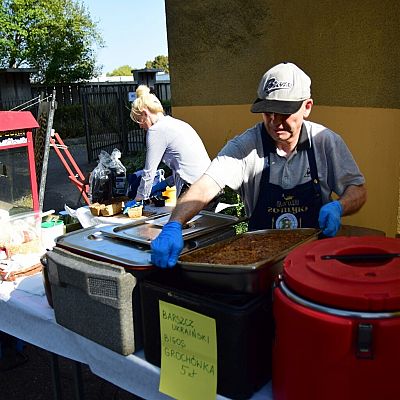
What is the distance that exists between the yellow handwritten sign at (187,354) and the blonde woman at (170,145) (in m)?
2.29

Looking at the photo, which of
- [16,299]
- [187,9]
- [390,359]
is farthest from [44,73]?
[390,359]

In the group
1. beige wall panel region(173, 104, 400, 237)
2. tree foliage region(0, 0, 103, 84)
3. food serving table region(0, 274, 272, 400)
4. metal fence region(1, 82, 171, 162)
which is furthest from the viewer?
tree foliage region(0, 0, 103, 84)

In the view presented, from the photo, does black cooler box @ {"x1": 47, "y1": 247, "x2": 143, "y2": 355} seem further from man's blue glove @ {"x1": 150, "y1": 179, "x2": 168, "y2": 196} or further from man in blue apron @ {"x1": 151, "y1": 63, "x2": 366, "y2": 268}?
man's blue glove @ {"x1": 150, "y1": 179, "x2": 168, "y2": 196}

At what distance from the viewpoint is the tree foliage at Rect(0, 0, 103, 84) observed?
17.8 metres

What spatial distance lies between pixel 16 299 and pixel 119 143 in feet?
36.2

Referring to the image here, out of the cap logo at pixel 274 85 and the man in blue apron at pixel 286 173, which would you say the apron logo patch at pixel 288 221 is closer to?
the man in blue apron at pixel 286 173

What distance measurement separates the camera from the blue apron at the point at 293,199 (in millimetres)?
1860

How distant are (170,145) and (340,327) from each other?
9.33ft

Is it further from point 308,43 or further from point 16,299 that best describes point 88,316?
point 308,43

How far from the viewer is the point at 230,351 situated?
1126 mm

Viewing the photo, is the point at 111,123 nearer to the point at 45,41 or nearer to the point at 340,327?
the point at 45,41

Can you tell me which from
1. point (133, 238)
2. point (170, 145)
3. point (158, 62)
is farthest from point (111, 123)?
point (158, 62)

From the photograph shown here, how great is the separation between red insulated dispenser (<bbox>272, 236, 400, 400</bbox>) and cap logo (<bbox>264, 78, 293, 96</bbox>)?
772 mm

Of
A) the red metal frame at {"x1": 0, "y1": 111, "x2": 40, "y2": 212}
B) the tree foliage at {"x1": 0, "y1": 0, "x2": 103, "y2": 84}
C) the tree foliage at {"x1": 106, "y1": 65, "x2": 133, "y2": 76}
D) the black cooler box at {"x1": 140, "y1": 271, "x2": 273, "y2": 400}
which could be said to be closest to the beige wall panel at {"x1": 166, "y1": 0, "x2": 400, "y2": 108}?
the red metal frame at {"x1": 0, "y1": 111, "x2": 40, "y2": 212}
